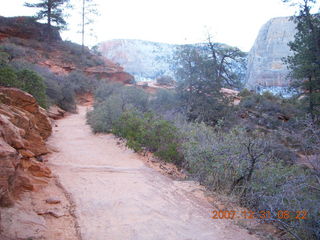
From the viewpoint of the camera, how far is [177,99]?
44.7 ft

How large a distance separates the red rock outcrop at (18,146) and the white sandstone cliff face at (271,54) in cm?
2906

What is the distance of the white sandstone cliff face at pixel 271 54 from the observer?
32.6m

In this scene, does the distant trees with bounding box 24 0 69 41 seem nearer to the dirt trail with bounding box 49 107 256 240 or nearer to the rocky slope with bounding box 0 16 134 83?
the rocky slope with bounding box 0 16 134 83

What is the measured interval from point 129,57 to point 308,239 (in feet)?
147

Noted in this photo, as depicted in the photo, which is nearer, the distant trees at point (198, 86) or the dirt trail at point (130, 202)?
the dirt trail at point (130, 202)

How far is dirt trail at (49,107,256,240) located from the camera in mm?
3367

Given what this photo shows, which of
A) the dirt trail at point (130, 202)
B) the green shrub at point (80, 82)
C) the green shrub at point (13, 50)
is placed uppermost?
the green shrub at point (13, 50)

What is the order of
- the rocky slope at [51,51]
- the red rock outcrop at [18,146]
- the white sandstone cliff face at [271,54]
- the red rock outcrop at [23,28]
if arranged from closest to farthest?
the red rock outcrop at [18,146] → the rocky slope at [51,51] → the red rock outcrop at [23,28] → the white sandstone cliff face at [271,54]

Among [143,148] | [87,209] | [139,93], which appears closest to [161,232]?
[87,209]

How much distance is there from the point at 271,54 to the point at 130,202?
34933mm

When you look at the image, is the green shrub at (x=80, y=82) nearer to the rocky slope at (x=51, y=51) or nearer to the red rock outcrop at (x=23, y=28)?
the rocky slope at (x=51, y=51)

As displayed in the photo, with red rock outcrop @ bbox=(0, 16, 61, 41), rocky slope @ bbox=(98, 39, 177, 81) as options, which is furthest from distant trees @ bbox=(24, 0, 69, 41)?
rocky slope @ bbox=(98, 39, 177, 81)

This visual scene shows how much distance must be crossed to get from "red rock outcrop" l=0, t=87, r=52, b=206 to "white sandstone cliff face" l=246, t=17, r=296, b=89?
29.1 m
